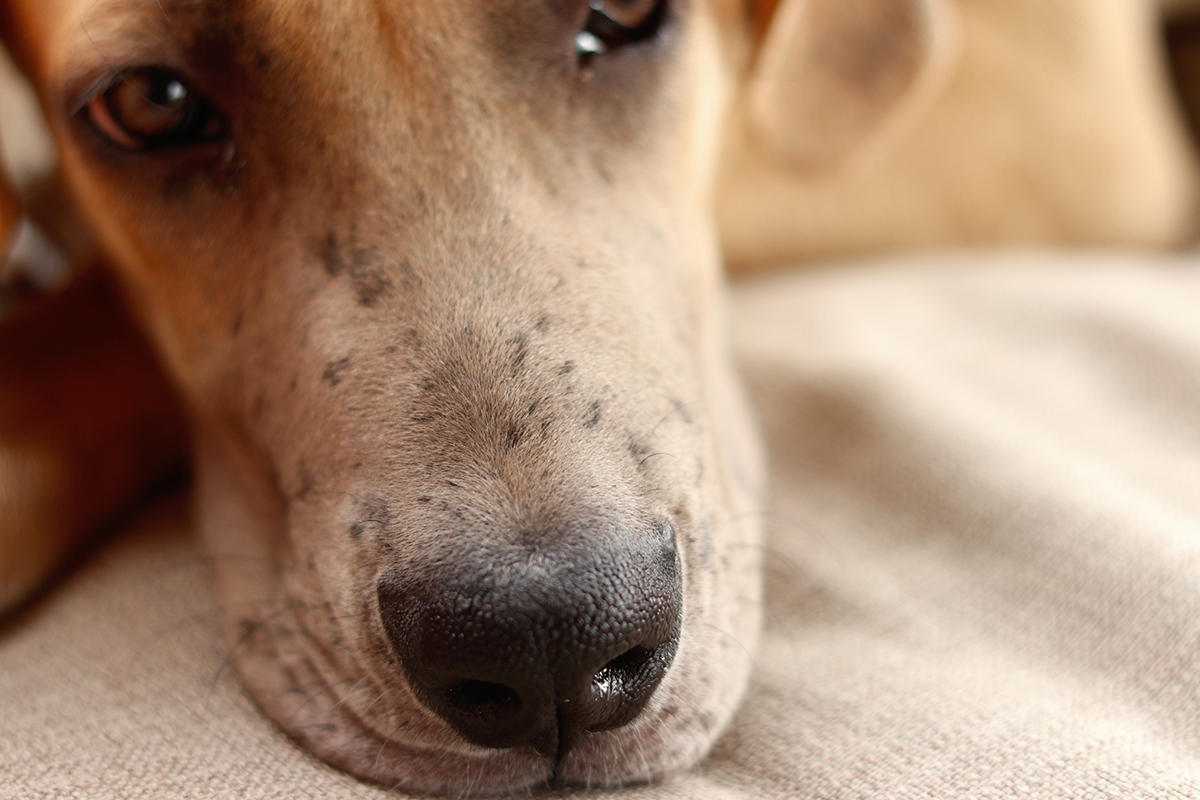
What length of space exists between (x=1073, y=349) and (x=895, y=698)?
2.92 feet

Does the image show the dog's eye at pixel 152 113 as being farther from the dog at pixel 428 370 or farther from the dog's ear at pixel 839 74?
the dog's ear at pixel 839 74

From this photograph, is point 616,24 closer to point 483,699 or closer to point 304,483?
point 304,483

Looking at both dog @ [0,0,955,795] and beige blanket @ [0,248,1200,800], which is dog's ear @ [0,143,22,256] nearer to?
dog @ [0,0,955,795]

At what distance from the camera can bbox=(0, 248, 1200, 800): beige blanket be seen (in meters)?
0.82

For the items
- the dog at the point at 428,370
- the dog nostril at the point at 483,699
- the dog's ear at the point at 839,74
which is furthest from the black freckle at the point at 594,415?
the dog's ear at the point at 839,74

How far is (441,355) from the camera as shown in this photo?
2.89 ft

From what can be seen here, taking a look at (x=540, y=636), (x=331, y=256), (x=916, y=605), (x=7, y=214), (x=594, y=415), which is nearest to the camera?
(x=540, y=636)

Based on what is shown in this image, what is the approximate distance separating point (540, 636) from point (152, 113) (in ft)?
2.53

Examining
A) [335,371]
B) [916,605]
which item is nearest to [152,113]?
[335,371]

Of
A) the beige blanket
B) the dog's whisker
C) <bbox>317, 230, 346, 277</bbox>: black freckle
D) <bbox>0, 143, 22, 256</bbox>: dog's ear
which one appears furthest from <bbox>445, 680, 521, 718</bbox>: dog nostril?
<bbox>0, 143, 22, 256</bbox>: dog's ear

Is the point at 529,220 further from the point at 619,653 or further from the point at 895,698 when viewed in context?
the point at 895,698

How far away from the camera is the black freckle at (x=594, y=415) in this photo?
0.85 meters

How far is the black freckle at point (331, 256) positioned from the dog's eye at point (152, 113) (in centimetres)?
20

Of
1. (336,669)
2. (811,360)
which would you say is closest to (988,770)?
(336,669)
